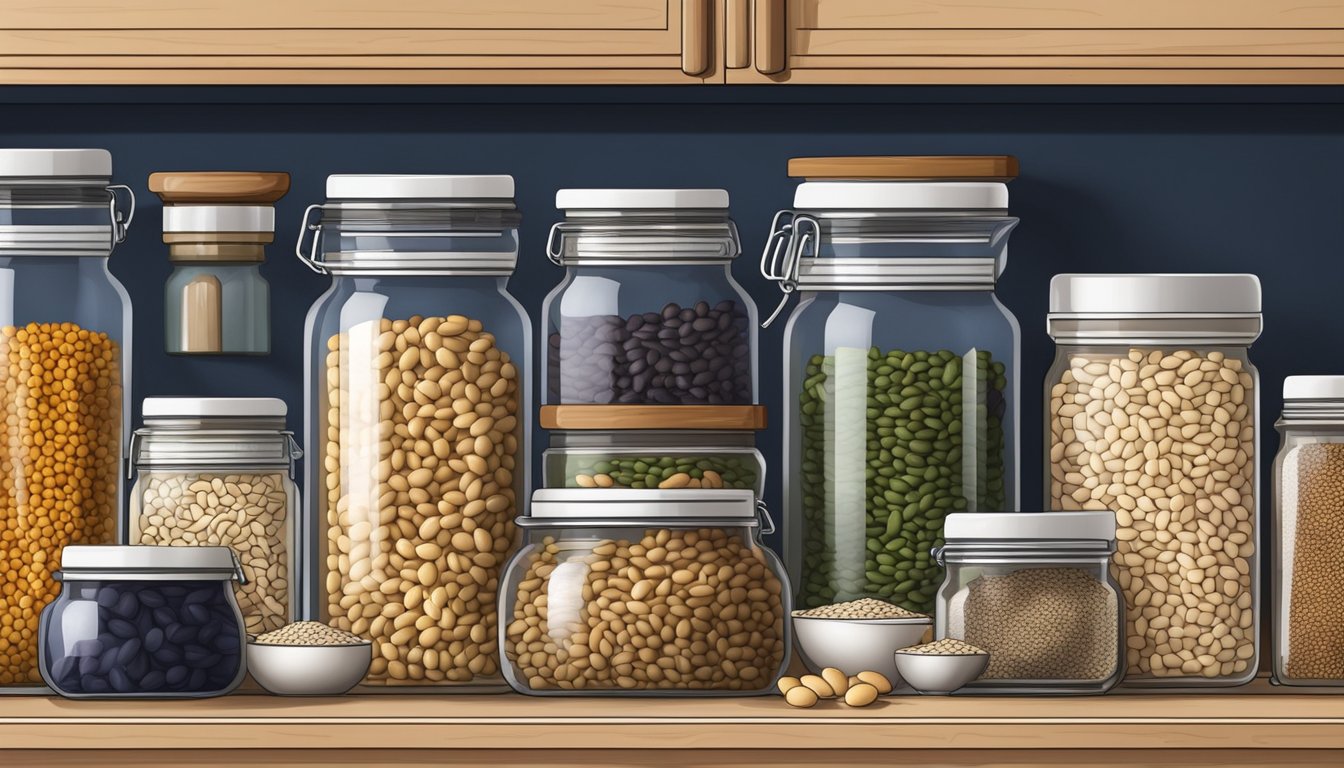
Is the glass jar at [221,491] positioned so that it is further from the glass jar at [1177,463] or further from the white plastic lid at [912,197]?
the glass jar at [1177,463]

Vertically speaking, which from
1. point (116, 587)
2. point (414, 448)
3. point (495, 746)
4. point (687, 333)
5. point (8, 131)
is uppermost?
point (8, 131)

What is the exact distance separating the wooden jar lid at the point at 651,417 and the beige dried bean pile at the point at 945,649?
0.79ft

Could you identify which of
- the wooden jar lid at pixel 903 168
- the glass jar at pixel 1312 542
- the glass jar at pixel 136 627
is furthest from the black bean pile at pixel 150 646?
the glass jar at pixel 1312 542

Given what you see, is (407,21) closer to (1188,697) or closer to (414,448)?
(414,448)

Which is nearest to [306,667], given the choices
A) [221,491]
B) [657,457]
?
[221,491]

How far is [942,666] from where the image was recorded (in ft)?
3.75

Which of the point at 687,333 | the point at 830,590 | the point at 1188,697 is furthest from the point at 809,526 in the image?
the point at 1188,697

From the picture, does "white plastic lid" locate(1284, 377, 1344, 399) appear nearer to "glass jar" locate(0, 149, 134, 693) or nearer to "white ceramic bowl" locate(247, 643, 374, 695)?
"white ceramic bowl" locate(247, 643, 374, 695)

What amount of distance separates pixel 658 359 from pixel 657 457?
9cm

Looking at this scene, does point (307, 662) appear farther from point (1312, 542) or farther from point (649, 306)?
point (1312, 542)

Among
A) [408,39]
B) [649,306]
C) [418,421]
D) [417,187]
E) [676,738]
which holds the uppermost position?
[408,39]

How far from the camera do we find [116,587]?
116 cm

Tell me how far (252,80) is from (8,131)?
1.41 ft

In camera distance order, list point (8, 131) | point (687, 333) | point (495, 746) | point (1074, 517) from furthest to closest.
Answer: point (8, 131), point (687, 333), point (1074, 517), point (495, 746)
